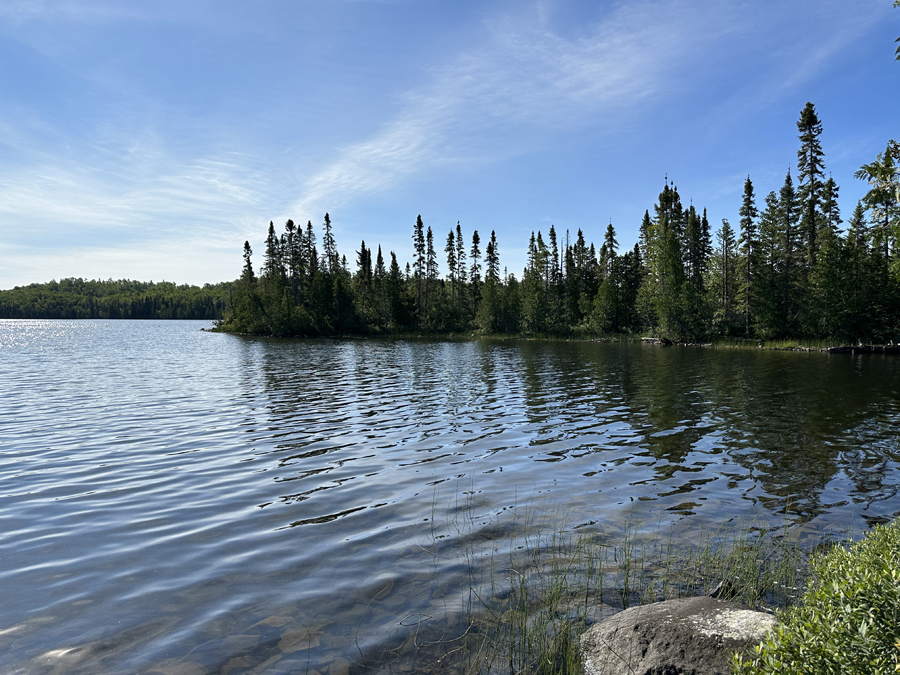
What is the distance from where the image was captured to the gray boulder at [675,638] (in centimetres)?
465

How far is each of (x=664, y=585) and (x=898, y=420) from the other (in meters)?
18.6

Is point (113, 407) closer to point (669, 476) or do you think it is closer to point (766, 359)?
point (669, 476)

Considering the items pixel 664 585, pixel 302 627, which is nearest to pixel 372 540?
pixel 302 627

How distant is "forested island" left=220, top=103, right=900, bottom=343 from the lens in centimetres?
5881

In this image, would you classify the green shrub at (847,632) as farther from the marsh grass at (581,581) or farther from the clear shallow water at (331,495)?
the clear shallow water at (331,495)

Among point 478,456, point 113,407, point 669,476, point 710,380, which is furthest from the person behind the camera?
point 710,380

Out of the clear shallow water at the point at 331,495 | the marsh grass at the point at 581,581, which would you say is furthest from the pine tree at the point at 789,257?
the marsh grass at the point at 581,581

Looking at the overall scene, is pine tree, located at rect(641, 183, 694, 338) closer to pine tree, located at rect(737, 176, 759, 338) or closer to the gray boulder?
pine tree, located at rect(737, 176, 759, 338)

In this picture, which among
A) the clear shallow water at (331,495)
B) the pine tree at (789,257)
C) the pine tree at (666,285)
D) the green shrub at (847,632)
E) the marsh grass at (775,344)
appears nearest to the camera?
the green shrub at (847,632)

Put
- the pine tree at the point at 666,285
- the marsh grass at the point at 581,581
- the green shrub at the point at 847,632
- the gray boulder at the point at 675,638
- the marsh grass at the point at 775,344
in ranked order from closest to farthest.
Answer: the green shrub at the point at 847,632 → the gray boulder at the point at 675,638 → the marsh grass at the point at 581,581 → the marsh grass at the point at 775,344 → the pine tree at the point at 666,285

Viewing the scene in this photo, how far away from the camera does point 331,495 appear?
11.2 m

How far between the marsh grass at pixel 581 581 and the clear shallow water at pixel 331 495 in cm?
40

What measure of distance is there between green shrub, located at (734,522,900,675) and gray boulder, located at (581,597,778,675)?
2.70ft

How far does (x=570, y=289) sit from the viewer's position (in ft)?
338
